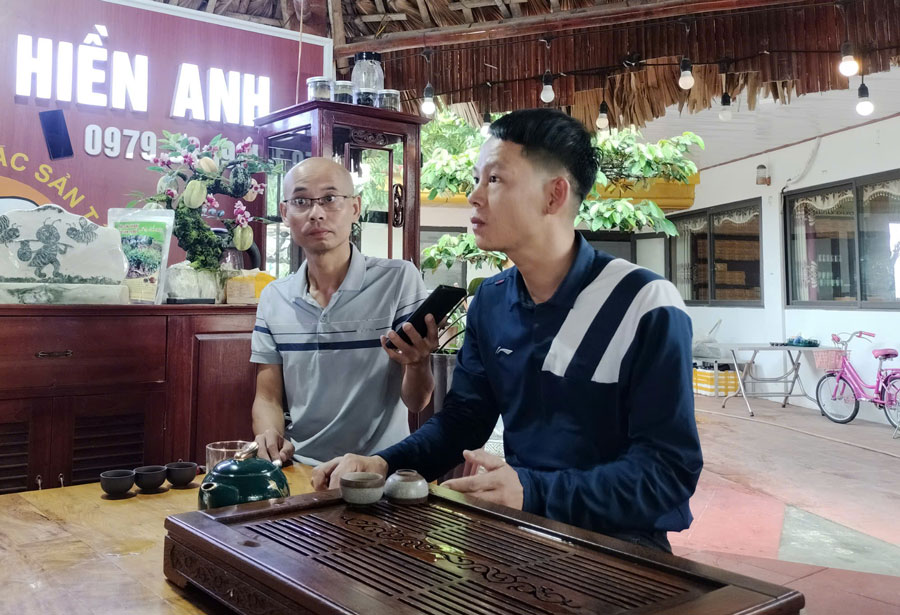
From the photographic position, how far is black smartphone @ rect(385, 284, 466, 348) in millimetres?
1745

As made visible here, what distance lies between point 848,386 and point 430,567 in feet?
25.8

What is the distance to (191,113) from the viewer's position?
3439 millimetres

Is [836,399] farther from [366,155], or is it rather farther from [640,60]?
[366,155]

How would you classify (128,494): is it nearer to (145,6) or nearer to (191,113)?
(191,113)

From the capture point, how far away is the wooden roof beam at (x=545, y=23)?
12.7 ft

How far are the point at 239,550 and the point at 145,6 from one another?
124 inches

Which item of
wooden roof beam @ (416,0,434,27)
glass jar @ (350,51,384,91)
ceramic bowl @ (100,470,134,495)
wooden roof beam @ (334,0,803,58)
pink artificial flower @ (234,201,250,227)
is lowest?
ceramic bowl @ (100,470,134,495)

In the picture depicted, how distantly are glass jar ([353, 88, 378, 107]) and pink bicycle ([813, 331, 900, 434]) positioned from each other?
19.2ft

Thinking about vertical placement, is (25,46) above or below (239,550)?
above

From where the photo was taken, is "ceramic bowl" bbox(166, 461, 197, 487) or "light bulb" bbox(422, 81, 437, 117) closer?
"ceramic bowl" bbox(166, 461, 197, 487)

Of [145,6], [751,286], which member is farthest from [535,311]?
[751,286]

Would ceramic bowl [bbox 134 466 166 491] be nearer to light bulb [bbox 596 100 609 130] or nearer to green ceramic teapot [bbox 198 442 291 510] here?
green ceramic teapot [bbox 198 442 291 510]

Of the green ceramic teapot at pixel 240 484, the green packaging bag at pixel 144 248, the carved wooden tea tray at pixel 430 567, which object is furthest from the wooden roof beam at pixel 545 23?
the carved wooden tea tray at pixel 430 567

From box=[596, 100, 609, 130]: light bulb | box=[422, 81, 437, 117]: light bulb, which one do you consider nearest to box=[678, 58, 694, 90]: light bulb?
box=[596, 100, 609, 130]: light bulb
